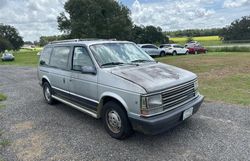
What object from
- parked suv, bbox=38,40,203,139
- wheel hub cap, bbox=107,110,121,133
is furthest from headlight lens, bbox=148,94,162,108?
wheel hub cap, bbox=107,110,121,133

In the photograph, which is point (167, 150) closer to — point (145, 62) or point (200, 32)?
point (145, 62)

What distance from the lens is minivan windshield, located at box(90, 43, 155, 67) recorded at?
4.62 metres

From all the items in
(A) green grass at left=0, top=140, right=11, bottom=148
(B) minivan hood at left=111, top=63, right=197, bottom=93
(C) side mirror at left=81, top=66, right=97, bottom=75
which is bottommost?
(A) green grass at left=0, top=140, right=11, bottom=148

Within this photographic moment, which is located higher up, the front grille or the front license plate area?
the front grille

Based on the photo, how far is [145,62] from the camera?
5.01 meters

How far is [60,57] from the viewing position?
5891 mm

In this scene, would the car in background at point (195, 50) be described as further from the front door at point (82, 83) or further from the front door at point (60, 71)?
the front door at point (82, 83)

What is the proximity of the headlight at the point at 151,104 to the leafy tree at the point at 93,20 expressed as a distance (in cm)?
3037

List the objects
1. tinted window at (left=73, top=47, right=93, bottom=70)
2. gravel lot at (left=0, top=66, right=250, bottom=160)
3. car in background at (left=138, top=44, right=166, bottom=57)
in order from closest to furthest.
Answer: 1. gravel lot at (left=0, top=66, right=250, bottom=160)
2. tinted window at (left=73, top=47, right=93, bottom=70)
3. car in background at (left=138, top=44, right=166, bottom=57)

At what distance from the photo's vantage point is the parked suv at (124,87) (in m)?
3.67

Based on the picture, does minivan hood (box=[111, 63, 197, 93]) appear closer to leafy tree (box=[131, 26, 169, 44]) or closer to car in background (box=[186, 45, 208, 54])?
car in background (box=[186, 45, 208, 54])

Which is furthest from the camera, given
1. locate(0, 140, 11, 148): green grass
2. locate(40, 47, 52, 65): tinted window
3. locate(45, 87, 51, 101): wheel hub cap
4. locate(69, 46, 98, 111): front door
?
locate(45, 87, 51, 101): wheel hub cap

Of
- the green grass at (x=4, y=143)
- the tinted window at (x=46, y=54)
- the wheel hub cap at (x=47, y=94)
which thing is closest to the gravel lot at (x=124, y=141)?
the green grass at (x=4, y=143)

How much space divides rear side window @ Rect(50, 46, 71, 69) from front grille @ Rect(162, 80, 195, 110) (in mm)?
2805
